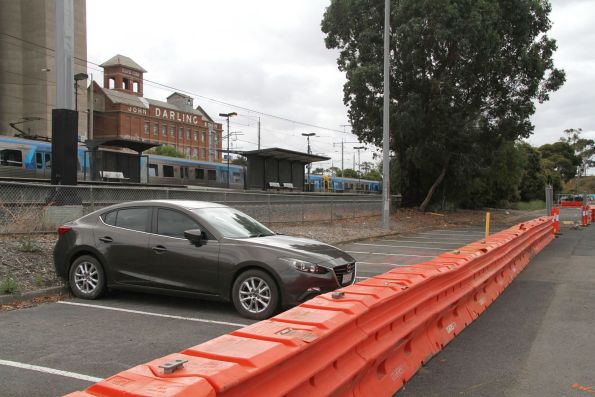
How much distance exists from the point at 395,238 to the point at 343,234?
2.49 m

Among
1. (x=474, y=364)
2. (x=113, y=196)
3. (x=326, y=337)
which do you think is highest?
(x=113, y=196)

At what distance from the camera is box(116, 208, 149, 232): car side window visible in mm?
7696

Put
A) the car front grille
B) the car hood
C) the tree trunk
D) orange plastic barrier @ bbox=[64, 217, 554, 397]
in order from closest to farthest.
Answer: orange plastic barrier @ bbox=[64, 217, 554, 397]
the car hood
the car front grille
the tree trunk

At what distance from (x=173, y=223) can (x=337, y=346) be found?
15.1ft

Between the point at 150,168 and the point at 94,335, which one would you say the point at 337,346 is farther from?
the point at 150,168

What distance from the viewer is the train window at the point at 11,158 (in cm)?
2689

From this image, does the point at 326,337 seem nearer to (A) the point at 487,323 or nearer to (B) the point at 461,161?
(A) the point at 487,323

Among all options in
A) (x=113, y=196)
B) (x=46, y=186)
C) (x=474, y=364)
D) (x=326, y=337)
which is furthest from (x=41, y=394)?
(x=113, y=196)

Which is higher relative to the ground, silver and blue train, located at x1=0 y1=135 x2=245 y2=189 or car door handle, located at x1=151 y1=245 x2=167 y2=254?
silver and blue train, located at x1=0 y1=135 x2=245 y2=189

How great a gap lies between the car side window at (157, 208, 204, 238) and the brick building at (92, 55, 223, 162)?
82.3 metres

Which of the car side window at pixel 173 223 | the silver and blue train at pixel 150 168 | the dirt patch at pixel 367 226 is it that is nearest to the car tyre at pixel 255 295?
the car side window at pixel 173 223

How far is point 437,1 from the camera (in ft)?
84.4

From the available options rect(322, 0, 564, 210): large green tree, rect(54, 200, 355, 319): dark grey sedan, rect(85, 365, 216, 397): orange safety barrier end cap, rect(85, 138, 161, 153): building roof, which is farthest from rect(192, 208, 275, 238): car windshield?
rect(322, 0, 564, 210): large green tree

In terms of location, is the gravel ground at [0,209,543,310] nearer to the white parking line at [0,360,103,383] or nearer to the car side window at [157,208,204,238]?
the car side window at [157,208,204,238]
